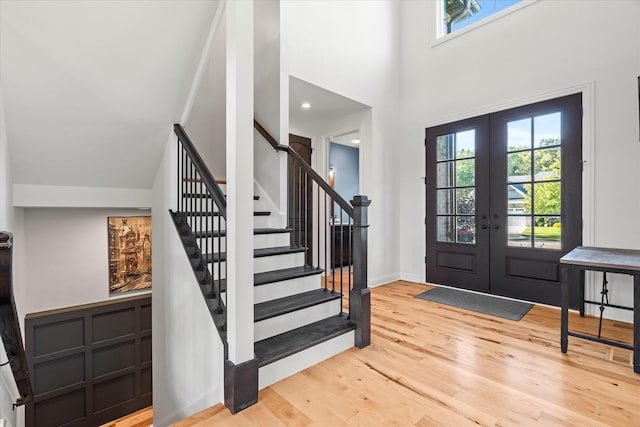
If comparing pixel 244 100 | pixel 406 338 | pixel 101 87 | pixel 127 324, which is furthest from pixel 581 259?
pixel 127 324

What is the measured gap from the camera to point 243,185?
67.2 inches

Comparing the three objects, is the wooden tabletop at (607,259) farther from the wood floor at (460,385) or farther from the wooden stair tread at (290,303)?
the wooden stair tread at (290,303)

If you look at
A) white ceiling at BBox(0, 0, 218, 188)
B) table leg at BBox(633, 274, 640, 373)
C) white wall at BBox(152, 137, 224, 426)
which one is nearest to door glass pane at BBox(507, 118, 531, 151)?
table leg at BBox(633, 274, 640, 373)

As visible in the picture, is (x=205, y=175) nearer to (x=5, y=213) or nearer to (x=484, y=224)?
(x=5, y=213)

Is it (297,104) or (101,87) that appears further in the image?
(297,104)

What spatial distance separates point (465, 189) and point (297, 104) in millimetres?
2450

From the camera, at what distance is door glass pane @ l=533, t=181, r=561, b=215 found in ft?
10.7

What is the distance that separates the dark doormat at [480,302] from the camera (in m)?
3.14

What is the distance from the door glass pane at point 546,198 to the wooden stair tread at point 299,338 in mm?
2547

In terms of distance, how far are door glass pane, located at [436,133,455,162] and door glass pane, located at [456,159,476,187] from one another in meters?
0.18

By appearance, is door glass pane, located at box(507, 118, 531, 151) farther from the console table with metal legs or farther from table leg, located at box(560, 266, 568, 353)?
table leg, located at box(560, 266, 568, 353)

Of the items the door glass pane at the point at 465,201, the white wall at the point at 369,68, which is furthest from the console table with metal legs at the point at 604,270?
the white wall at the point at 369,68

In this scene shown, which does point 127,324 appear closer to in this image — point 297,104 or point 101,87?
point 101,87

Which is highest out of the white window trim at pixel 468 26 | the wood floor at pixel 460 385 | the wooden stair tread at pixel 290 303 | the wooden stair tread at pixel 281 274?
the white window trim at pixel 468 26
